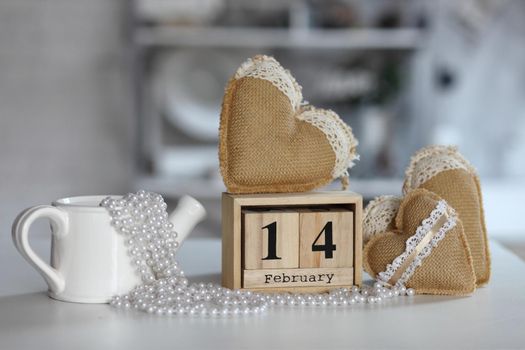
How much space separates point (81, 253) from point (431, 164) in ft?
1.45

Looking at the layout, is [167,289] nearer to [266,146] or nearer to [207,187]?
[266,146]

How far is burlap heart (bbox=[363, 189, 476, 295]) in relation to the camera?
951 mm

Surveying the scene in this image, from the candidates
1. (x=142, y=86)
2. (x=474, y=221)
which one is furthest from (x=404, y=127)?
(x=474, y=221)

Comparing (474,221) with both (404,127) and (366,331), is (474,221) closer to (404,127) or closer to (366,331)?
(366,331)

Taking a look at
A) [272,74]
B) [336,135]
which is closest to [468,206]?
[336,135]

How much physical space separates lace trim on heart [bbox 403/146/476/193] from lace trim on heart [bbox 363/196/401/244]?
27 mm

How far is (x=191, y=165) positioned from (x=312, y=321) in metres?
2.30

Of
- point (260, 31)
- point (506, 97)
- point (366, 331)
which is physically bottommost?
point (366, 331)

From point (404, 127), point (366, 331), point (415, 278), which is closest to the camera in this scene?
point (366, 331)

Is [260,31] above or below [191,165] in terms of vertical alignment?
above

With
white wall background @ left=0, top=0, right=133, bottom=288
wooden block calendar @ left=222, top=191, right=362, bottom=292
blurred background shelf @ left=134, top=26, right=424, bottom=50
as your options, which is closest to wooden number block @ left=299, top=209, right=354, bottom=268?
wooden block calendar @ left=222, top=191, right=362, bottom=292

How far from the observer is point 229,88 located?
38.4 inches

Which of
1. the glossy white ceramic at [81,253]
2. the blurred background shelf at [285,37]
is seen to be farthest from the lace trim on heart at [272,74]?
the blurred background shelf at [285,37]

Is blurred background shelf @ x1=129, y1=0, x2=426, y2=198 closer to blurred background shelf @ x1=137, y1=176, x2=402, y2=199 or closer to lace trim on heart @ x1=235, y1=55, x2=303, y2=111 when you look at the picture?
blurred background shelf @ x1=137, y1=176, x2=402, y2=199
